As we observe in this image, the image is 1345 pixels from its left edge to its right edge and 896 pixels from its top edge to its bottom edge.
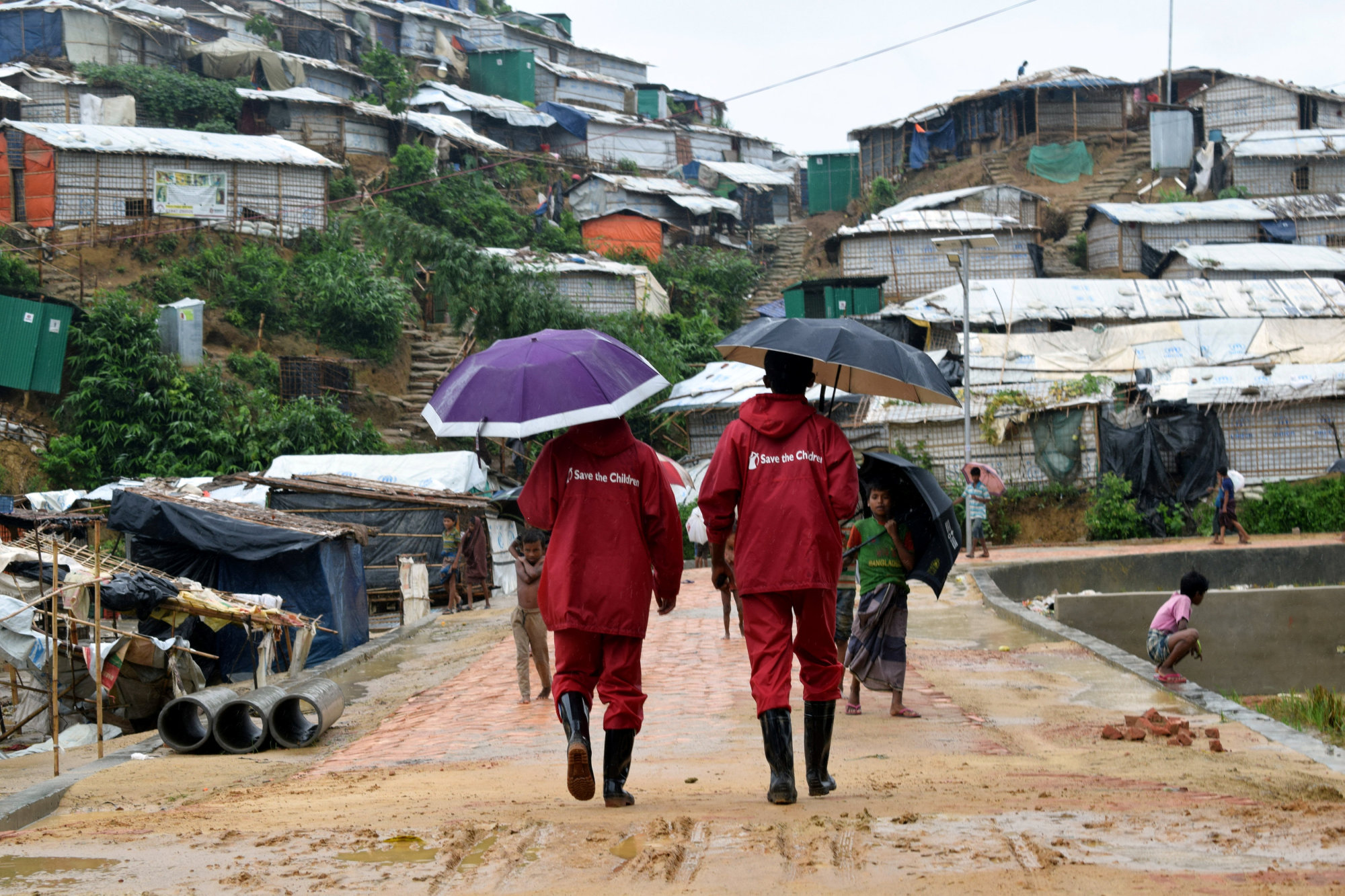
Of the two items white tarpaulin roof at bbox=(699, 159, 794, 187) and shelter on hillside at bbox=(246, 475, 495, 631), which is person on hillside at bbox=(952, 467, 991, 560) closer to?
shelter on hillside at bbox=(246, 475, 495, 631)

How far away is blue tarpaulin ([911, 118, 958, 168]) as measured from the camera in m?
46.2

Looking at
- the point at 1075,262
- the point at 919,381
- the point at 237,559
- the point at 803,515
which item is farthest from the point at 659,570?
the point at 1075,262

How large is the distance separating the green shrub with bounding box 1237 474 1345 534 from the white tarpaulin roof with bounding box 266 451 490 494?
588 inches

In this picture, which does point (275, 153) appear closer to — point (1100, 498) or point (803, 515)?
point (1100, 498)

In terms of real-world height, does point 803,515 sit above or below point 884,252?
below

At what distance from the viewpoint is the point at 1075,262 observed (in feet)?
126

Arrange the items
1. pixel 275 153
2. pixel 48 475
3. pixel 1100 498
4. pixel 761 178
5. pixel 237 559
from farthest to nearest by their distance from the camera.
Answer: pixel 761 178, pixel 275 153, pixel 48 475, pixel 1100 498, pixel 237 559

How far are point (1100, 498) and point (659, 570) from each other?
20.2m

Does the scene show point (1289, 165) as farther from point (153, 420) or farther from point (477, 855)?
point (477, 855)

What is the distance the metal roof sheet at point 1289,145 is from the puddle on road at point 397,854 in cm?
4196

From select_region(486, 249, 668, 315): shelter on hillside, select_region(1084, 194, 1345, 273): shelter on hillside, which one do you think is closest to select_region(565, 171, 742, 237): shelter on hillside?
select_region(486, 249, 668, 315): shelter on hillside

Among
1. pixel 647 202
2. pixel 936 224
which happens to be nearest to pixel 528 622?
pixel 936 224

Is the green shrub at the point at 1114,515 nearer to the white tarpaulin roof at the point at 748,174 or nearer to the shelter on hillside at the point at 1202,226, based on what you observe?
the shelter on hillside at the point at 1202,226

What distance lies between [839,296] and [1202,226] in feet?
38.5
